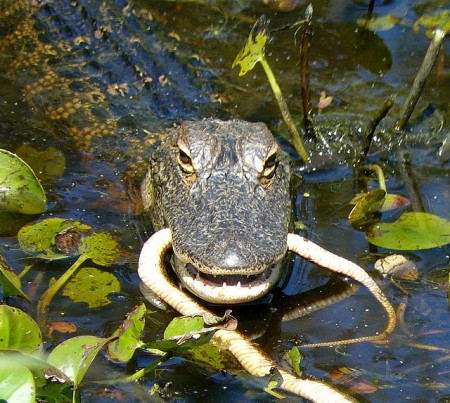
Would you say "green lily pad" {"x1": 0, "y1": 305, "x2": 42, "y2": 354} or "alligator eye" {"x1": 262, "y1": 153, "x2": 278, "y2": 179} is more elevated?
"alligator eye" {"x1": 262, "y1": 153, "x2": 278, "y2": 179}

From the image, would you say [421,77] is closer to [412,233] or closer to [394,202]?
[394,202]

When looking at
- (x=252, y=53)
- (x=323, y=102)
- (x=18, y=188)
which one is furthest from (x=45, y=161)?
(x=323, y=102)

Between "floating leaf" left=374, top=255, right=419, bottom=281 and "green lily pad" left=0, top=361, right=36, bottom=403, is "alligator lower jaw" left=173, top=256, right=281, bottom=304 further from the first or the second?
"green lily pad" left=0, top=361, right=36, bottom=403

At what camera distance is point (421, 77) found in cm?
501

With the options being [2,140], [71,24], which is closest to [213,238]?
[2,140]

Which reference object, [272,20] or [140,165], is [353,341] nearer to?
[140,165]

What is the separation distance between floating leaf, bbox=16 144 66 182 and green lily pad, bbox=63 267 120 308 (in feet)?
3.93

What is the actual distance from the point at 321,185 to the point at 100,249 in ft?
5.64

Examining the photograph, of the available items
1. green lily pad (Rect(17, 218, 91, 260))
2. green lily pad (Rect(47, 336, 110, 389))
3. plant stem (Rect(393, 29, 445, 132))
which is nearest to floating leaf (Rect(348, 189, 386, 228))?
plant stem (Rect(393, 29, 445, 132))

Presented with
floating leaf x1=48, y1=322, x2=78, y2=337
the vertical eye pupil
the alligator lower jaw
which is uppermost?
the vertical eye pupil

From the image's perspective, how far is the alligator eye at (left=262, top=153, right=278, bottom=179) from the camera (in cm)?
424

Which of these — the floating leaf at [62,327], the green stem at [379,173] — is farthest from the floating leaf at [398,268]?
the floating leaf at [62,327]

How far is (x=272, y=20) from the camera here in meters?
7.11

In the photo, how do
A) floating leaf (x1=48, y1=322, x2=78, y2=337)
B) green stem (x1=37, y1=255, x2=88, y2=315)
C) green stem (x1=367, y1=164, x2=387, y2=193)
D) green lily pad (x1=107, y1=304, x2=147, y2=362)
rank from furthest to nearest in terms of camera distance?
green stem (x1=367, y1=164, x2=387, y2=193), green stem (x1=37, y1=255, x2=88, y2=315), floating leaf (x1=48, y1=322, x2=78, y2=337), green lily pad (x1=107, y1=304, x2=147, y2=362)
